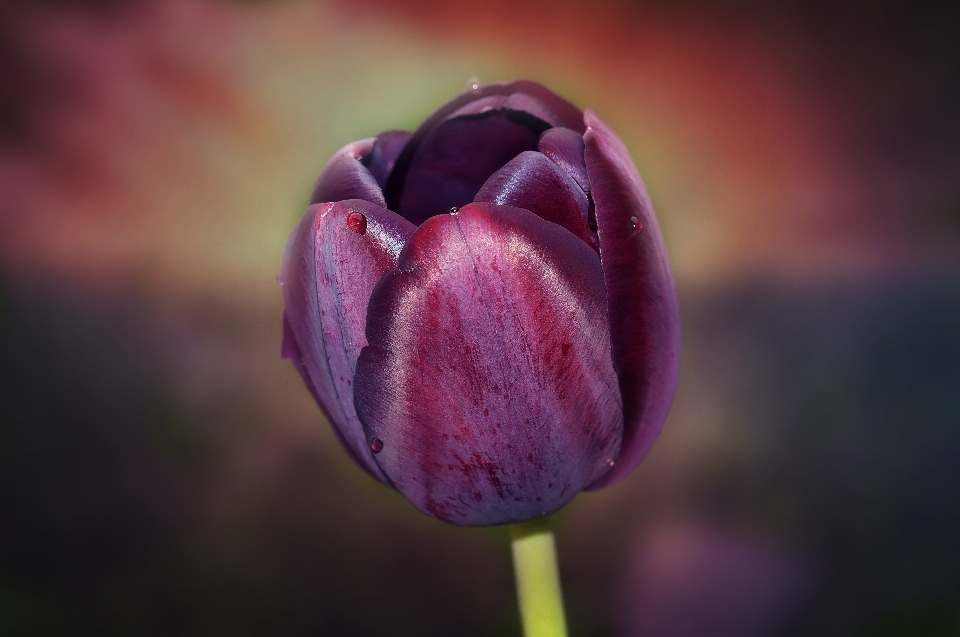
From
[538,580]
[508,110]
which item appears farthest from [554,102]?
[538,580]

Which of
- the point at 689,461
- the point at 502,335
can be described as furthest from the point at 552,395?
the point at 689,461

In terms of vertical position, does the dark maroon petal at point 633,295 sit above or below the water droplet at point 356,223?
below

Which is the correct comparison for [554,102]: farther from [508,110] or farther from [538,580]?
[538,580]

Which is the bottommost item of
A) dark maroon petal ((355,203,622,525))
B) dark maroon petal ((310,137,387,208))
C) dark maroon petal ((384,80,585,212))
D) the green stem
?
the green stem

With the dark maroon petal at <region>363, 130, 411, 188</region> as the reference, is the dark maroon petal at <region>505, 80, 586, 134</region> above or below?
above

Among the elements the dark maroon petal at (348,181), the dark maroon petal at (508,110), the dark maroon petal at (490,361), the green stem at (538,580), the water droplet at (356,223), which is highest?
the dark maroon petal at (508,110)

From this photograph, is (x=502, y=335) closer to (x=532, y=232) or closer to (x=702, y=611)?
(x=532, y=232)
